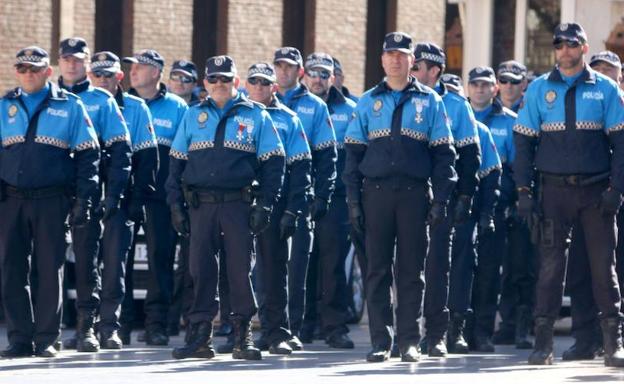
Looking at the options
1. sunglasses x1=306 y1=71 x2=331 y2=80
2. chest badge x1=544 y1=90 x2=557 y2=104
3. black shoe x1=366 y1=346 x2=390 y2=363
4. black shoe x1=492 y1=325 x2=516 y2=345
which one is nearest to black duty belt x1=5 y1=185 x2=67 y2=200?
black shoe x1=366 y1=346 x2=390 y2=363

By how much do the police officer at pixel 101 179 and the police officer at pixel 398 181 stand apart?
1.88 m

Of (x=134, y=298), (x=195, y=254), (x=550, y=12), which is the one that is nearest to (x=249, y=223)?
(x=195, y=254)

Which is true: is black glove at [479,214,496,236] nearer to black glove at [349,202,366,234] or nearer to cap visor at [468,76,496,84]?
cap visor at [468,76,496,84]

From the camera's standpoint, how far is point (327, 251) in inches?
715

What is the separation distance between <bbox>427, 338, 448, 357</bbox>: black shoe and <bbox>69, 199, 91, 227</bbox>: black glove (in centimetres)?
271

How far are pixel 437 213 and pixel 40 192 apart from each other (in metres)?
2.85

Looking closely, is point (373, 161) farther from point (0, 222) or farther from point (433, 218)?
point (0, 222)

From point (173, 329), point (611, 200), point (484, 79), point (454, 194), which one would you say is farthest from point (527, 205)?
point (173, 329)

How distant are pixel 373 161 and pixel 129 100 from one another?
8.55ft

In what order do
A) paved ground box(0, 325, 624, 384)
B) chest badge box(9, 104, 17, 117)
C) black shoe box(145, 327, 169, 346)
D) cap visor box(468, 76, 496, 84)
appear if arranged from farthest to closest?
1. cap visor box(468, 76, 496, 84)
2. black shoe box(145, 327, 169, 346)
3. chest badge box(9, 104, 17, 117)
4. paved ground box(0, 325, 624, 384)

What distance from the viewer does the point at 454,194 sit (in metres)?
16.5

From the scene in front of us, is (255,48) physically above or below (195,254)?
above

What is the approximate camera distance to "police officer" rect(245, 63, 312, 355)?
1670 cm

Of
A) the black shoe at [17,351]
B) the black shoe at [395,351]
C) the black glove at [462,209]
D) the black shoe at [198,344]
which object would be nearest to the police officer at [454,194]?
the black glove at [462,209]
